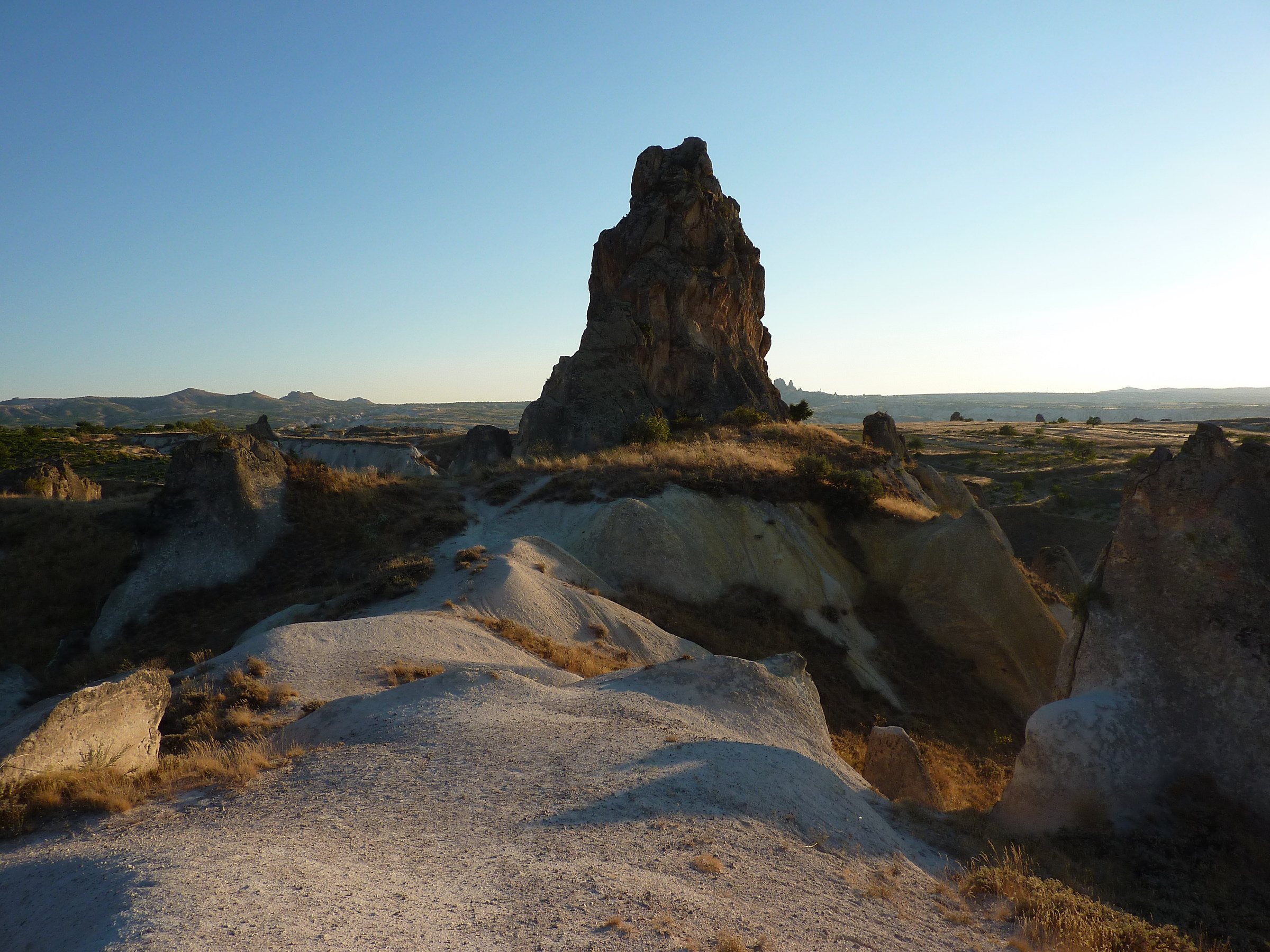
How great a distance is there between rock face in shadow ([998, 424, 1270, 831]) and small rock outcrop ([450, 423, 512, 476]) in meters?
32.2

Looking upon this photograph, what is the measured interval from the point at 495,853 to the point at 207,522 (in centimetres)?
1827

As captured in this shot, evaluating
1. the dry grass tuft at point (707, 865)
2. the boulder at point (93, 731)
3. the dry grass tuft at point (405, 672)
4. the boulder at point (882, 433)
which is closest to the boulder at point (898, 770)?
the dry grass tuft at point (707, 865)

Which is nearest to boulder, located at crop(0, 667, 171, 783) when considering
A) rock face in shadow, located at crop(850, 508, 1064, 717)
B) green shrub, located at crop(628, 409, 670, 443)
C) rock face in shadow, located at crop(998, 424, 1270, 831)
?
rock face in shadow, located at crop(998, 424, 1270, 831)

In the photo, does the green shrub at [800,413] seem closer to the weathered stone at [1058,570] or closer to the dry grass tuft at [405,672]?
the weathered stone at [1058,570]

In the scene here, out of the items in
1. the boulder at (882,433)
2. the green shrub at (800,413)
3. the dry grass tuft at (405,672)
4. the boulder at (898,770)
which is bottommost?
the boulder at (898,770)

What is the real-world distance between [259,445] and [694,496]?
13.8m

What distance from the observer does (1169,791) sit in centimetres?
1013

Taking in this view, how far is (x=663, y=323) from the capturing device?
1436 inches

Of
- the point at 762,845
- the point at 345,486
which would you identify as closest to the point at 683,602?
the point at 345,486

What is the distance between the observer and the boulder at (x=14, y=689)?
49.1 feet

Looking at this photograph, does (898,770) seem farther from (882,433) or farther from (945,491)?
(882,433)

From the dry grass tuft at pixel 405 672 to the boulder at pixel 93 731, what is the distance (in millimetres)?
3403

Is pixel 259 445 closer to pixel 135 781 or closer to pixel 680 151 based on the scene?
pixel 135 781

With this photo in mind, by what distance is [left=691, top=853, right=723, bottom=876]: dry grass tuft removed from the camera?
6535mm
